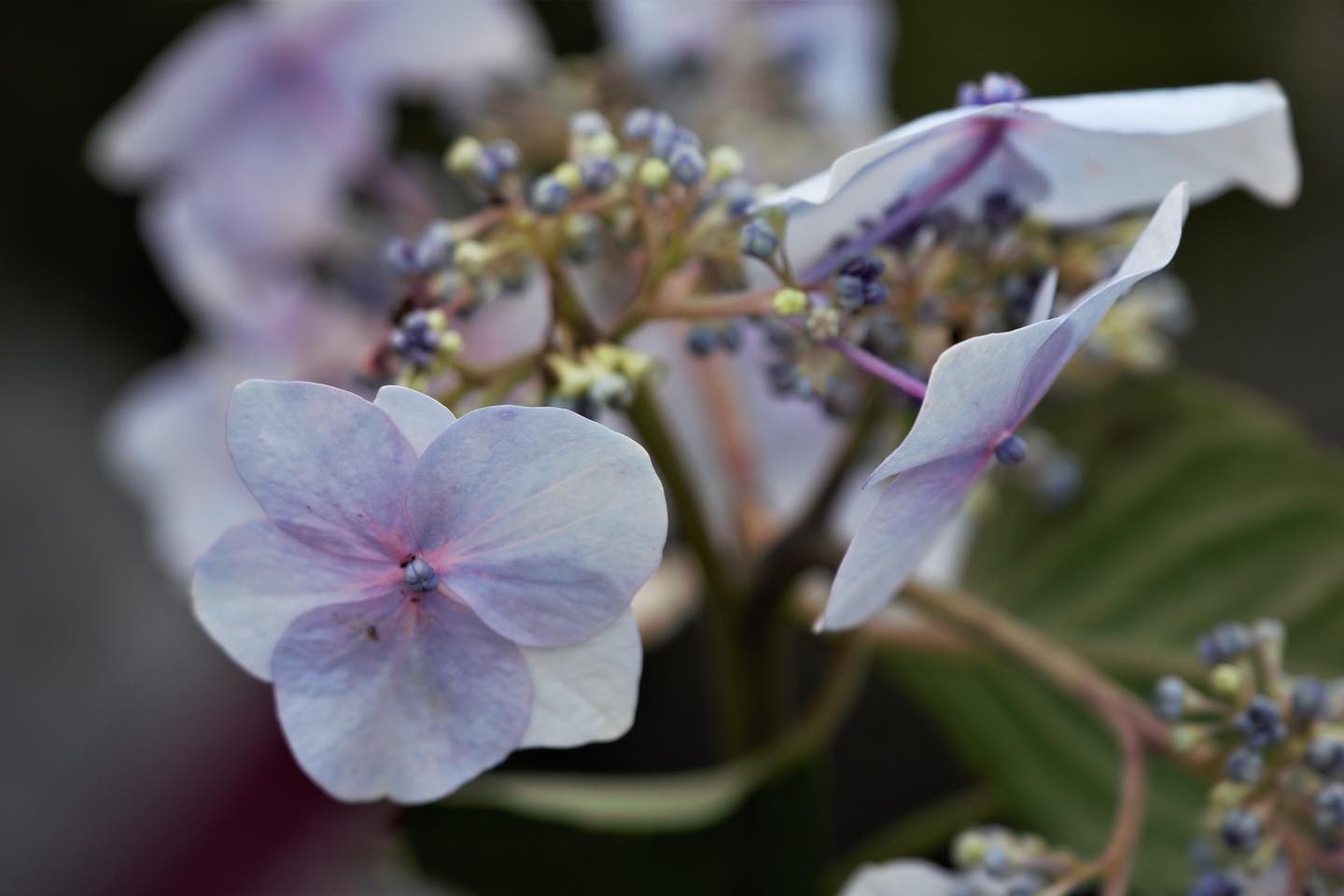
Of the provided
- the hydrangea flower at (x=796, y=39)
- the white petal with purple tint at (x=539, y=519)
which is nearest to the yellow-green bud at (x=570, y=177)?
the white petal with purple tint at (x=539, y=519)

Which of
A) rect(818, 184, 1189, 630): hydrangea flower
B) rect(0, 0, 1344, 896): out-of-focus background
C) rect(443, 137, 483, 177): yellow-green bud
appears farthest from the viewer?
rect(0, 0, 1344, 896): out-of-focus background

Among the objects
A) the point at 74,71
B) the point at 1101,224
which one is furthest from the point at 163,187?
the point at 74,71

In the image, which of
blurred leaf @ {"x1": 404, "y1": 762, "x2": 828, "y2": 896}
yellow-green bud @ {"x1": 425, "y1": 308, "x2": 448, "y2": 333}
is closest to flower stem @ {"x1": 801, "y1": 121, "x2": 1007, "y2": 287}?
yellow-green bud @ {"x1": 425, "y1": 308, "x2": 448, "y2": 333}

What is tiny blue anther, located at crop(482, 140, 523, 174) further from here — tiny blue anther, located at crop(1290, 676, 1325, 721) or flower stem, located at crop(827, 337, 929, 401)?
tiny blue anther, located at crop(1290, 676, 1325, 721)

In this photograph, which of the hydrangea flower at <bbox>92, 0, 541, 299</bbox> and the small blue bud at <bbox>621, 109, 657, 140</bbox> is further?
the hydrangea flower at <bbox>92, 0, 541, 299</bbox>

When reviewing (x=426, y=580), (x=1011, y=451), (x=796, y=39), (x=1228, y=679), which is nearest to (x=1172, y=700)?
(x=1228, y=679)

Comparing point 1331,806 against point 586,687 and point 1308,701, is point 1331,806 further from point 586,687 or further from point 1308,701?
point 586,687

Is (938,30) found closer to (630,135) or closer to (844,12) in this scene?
(844,12)
